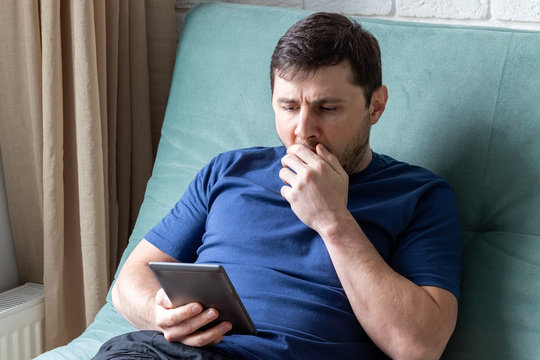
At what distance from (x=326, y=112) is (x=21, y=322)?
1.02 meters

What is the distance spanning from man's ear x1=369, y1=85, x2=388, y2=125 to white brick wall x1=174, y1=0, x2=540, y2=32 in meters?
0.44

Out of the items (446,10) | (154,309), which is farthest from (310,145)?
(446,10)

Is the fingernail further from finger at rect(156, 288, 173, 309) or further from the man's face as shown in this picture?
the man's face

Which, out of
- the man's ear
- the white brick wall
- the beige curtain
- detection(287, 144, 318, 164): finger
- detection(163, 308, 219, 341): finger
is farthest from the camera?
the beige curtain

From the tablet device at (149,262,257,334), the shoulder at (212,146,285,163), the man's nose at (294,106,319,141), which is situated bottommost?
the tablet device at (149,262,257,334)

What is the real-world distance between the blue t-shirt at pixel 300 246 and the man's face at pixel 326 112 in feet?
0.28

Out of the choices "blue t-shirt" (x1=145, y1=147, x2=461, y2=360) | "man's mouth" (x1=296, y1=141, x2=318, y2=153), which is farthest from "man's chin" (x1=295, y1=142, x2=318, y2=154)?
"blue t-shirt" (x1=145, y1=147, x2=461, y2=360)

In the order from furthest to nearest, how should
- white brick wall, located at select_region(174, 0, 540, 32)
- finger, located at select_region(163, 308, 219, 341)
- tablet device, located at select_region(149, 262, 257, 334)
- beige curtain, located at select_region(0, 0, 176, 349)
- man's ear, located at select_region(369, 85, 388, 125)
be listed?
beige curtain, located at select_region(0, 0, 176, 349) → white brick wall, located at select_region(174, 0, 540, 32) → man's ear, located at select_region(369, 85, 388, 125) → finger, located at select_region(163, 308, 219, 341) → tablet device, located at select_region(149, 262, 257, 334)

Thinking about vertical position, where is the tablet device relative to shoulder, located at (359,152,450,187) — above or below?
below

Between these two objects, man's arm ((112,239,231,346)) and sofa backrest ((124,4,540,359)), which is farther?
sofa backrest ((124,4,540,359))

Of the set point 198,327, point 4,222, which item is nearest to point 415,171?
point 198,327

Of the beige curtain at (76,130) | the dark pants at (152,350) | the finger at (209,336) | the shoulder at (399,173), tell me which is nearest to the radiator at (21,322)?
the beige curtain at (76,130)

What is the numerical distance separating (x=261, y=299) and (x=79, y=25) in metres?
0.86

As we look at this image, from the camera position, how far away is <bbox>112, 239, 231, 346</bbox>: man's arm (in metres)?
1.13
